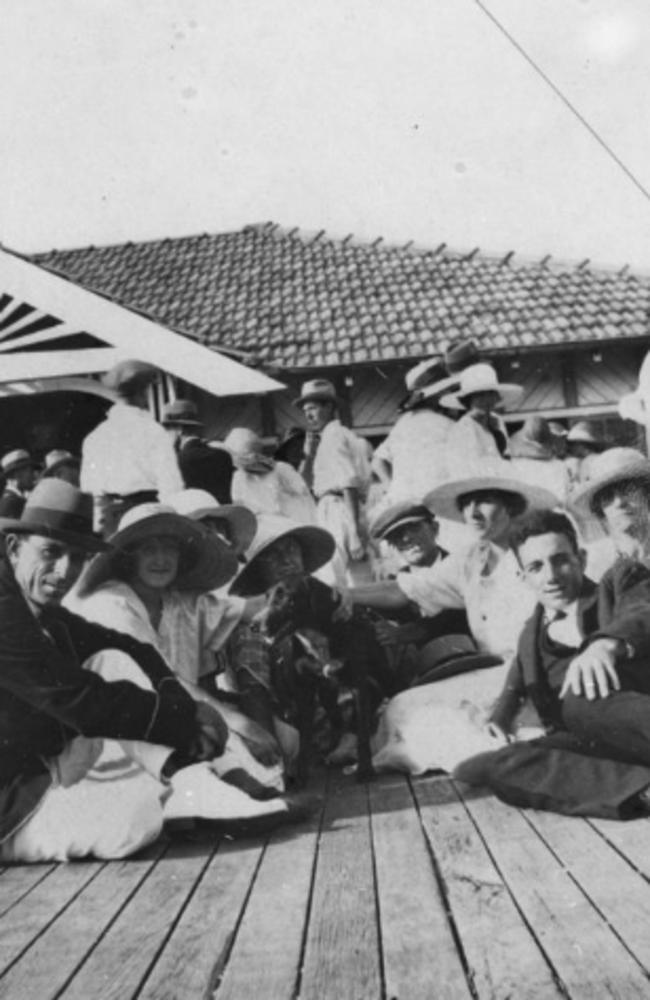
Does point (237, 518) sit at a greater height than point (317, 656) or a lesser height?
greater

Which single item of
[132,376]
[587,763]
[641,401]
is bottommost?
[587,763]

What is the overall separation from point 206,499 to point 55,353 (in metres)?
3.14

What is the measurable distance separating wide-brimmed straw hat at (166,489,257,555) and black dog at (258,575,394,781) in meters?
0.32

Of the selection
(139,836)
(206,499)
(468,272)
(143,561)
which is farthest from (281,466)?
(468,272)

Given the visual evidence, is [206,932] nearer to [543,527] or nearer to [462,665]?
[462,665]

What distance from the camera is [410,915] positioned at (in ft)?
9.96

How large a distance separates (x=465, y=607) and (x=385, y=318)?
6.07 meters

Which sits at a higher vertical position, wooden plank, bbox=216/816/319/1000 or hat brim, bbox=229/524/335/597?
hat brim, bbox=229/524/335/597

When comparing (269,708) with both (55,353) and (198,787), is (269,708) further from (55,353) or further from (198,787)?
(55,353)

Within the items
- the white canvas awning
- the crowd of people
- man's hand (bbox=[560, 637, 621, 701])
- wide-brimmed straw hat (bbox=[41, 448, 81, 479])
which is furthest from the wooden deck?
the white canvas awning

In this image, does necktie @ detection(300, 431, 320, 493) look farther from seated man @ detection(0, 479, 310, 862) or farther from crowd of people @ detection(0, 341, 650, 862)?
seated man @ detection(0, 479, 310, 862)

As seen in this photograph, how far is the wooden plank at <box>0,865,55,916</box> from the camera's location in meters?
3.51

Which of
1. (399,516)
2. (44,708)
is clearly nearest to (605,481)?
(399,516)

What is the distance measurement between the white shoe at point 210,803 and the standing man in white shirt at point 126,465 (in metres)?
1.59
